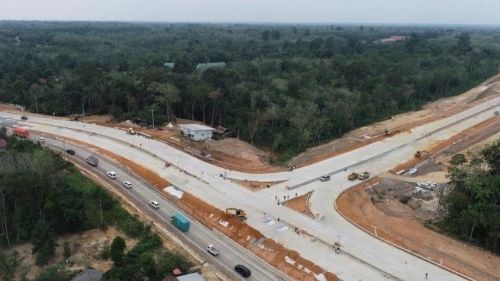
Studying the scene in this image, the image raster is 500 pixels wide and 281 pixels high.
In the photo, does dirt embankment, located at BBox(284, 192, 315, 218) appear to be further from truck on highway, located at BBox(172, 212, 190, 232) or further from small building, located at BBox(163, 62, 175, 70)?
small building, located at BBox(163, 62, 175, 70)

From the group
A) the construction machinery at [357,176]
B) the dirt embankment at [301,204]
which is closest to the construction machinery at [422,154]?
the construction machinery at [357,176]

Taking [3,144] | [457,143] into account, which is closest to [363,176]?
[457,143]

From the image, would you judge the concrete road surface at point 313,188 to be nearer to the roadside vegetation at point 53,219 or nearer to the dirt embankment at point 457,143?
the dirt embankment at point 457,143

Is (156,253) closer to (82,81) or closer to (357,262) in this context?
(357,262)

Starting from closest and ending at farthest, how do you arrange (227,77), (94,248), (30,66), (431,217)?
1. (94,248)
2. (431,217)
3. (227,77)
4. (30,66)

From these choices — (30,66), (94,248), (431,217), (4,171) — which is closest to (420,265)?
(431,217)

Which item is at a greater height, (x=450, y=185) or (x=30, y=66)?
(x=30, y=66)

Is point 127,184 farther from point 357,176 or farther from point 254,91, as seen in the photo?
point 254,91
